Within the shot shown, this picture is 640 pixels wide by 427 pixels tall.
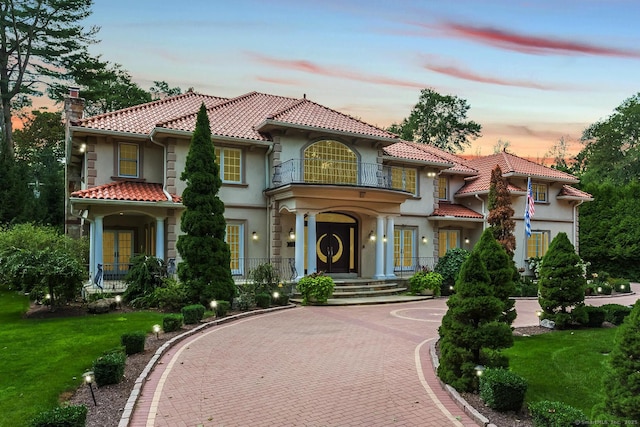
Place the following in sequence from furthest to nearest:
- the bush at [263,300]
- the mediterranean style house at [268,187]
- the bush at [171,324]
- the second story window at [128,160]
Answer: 1. the second story window at [128,160]
2. the mediterranean style house at [268,187]
3. the bush at [263,300]
4. the bush at [171,324]

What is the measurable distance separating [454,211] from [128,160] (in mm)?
18016

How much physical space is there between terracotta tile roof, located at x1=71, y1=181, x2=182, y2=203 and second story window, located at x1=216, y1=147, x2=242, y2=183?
253 cm

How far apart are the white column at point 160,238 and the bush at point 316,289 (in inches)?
237

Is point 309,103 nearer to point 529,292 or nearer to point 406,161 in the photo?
point 406,161

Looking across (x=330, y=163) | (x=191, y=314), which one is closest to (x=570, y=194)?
(x=330, y=163)

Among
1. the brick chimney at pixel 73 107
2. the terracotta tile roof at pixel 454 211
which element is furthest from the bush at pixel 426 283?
the brick chimney at pixel 73 107

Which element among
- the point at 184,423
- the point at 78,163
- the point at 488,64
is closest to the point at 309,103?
the point at 488,64

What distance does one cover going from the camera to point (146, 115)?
838 inches

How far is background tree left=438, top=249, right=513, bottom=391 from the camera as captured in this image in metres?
7.58

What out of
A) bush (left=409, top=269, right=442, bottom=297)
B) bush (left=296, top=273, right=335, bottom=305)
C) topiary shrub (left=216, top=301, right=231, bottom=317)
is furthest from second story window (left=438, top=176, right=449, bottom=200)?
topiary shrub (left=216, top=301, right=231, bottom=317)

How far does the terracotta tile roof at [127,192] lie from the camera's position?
1691 cm

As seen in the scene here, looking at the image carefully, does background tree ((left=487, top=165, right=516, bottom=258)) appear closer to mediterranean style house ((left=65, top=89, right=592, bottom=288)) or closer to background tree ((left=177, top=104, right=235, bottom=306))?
mediterranean style house ((left=65, top=89, right=592, bottom=288))

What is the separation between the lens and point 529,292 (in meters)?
22.1

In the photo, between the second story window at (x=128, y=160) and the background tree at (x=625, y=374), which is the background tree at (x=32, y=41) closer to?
the second story window at (x=128, y=160)
